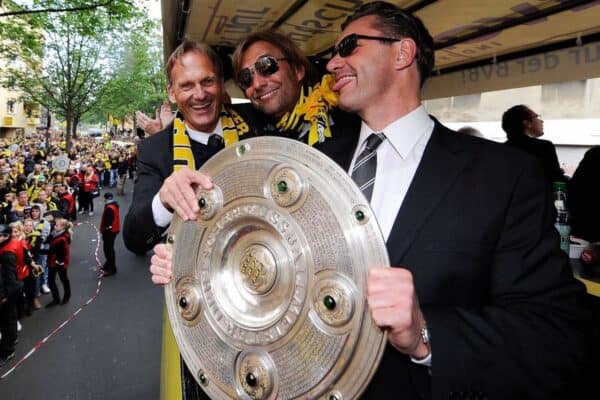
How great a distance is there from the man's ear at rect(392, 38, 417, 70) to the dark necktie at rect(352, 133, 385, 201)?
→ 31 cm

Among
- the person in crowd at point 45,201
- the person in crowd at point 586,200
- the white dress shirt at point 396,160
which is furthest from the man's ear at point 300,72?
the person in crowd at point 45,201

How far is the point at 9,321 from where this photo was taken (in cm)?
618

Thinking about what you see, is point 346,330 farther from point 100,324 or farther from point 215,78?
point 100,324

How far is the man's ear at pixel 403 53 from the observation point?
157cm

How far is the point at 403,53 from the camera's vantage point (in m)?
1.58

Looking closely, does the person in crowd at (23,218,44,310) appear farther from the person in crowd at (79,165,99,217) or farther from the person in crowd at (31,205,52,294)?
the person in crowd at (79,165,99,217)

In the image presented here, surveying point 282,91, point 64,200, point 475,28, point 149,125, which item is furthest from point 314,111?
point 64,200

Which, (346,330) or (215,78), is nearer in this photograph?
(346,330)

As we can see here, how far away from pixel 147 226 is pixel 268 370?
3.15 ft

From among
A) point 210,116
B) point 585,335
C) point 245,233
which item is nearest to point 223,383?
point 245,233

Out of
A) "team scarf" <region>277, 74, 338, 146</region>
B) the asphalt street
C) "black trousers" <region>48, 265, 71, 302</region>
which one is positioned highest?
"team scarf" <region>277, 74, 338, 146</region>

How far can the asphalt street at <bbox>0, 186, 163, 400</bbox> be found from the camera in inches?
198

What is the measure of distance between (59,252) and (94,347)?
300 cm

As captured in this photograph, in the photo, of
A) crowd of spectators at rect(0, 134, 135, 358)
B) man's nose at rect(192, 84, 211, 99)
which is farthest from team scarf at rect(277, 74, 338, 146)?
crowd of spectators at rect(0, 134, 135, 358)
